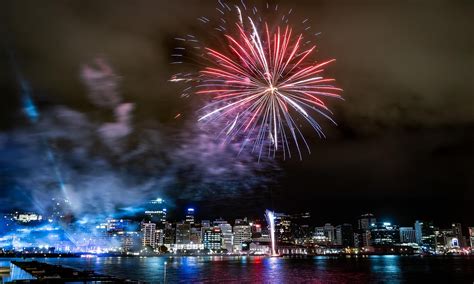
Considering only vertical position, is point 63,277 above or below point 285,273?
above

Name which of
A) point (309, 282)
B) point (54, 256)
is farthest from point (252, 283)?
point (54, 256)

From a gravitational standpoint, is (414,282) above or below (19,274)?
below

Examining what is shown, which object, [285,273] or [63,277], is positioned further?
[285,273]

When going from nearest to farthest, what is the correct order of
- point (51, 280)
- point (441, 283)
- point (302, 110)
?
point (302, 110)
point (51, 280)
point (441, 283)

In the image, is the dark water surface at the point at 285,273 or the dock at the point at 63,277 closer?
the dock at the point at 63,277

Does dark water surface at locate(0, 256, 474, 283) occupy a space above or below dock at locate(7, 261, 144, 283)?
below

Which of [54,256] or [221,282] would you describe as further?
[54,256]

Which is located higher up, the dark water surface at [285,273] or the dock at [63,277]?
the dock at [63,277]

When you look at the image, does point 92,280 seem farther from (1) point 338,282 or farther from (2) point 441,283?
(2) point 441,283

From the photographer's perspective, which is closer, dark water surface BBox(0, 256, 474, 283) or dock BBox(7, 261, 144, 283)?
dock BBox(7, 261, 144, 283)

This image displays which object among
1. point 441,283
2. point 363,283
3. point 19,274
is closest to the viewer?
point 19,274
